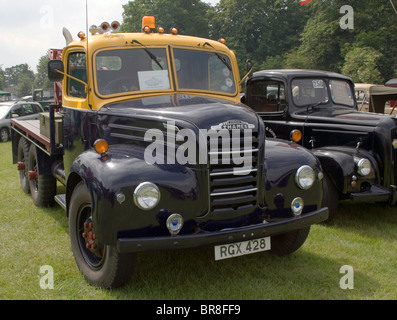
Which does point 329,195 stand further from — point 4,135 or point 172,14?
point 172,14

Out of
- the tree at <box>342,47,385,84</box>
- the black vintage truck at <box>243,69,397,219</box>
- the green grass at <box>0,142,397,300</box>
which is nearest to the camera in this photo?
the green grass at <box>0,142,397,300</box>

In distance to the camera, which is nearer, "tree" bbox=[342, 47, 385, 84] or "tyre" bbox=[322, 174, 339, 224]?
"tyre" bbox=[322, 174, 339, 224]

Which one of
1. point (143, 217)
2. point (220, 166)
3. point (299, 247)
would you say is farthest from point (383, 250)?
point (143, 217)

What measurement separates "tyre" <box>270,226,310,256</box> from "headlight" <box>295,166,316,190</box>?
2.06 feet

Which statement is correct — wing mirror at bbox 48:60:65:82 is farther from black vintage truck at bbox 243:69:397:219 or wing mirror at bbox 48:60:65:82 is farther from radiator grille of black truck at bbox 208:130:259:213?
black vintage truck at bbox 243:69:397:219

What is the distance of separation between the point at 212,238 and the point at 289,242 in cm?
144

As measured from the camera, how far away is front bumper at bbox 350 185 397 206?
17.7ft

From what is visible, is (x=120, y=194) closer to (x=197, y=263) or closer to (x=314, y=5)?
(x=197, y=263)

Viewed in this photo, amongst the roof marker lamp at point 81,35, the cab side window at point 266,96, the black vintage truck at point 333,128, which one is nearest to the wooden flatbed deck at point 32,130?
the roof marker lamp at point 81,35

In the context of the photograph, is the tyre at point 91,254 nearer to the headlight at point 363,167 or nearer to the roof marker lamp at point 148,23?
the roof marker lamp at point 148,23

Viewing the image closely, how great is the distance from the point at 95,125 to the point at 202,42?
159cm

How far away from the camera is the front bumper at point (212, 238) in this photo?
3.35m

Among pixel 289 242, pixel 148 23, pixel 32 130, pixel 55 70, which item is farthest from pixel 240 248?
pixel 32 130

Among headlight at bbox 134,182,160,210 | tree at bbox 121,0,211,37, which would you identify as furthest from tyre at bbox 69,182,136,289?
tree at bbox 121,0,211,37
